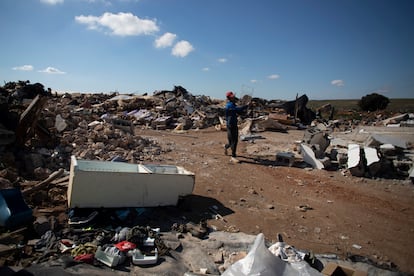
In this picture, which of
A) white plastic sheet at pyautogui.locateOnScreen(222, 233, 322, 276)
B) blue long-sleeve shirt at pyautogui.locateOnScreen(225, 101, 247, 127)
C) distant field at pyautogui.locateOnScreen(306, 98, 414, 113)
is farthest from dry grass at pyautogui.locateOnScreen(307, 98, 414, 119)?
white plastic sheet at pyautogui.locateOnScreen(222, 233, 322, 276)

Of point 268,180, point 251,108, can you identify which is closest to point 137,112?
point 251,108

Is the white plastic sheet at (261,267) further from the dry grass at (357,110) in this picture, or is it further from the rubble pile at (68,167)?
the dry grass at (357,110)

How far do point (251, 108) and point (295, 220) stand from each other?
46.9ft

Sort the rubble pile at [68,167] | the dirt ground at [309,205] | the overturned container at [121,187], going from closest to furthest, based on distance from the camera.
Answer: the rubble pile at [68,167], the overturned container at [121,187], the dirt ground at [309,205]

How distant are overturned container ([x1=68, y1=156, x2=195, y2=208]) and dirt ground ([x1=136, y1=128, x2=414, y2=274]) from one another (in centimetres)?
49

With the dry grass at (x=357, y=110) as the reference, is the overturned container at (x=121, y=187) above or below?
below

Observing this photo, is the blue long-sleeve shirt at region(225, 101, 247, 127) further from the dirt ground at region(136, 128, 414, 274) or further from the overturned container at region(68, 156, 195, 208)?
the overturned container at region(68, 156, 195, 208)

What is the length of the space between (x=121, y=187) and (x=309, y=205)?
3302 mm

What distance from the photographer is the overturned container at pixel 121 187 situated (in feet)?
11.8

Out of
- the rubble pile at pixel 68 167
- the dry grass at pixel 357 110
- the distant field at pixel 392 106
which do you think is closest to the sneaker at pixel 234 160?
the rubble pile at pixel 68 167

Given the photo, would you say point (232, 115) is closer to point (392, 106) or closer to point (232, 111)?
point (232, 111)

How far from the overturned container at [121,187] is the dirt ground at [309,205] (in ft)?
1.61

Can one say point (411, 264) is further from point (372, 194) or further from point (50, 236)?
point (50, 236)

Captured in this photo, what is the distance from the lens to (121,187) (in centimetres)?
381
